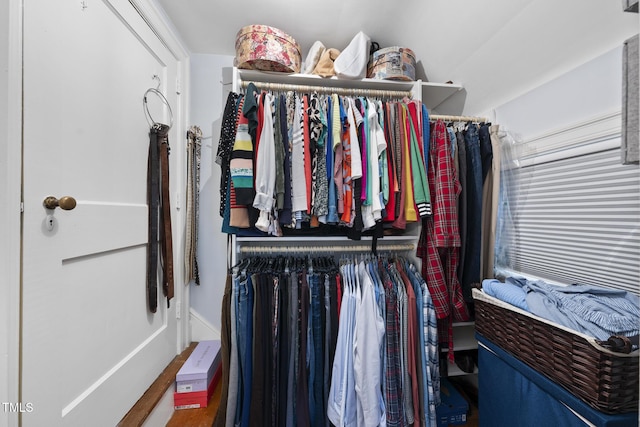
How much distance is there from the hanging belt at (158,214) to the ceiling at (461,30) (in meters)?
0.76

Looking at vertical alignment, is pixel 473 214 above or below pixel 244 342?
above

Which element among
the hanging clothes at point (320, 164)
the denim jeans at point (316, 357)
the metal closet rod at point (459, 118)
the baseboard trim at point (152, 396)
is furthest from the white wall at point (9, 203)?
the metal closet rod at point (459, 118)

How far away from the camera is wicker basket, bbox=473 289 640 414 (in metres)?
0.55

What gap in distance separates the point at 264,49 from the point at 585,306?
5.23 feet

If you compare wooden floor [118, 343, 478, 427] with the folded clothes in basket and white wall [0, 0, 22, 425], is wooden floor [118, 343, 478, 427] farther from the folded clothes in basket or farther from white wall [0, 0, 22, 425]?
the folded clothes in basket

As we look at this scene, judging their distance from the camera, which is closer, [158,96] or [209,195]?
[158,96]

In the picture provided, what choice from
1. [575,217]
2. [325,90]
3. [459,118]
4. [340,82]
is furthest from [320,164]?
[575,217]

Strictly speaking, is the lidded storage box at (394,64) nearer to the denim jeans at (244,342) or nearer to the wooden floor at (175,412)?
the denim jeans at (244,342)

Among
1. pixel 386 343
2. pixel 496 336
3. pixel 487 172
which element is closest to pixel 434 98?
pixel 487 172

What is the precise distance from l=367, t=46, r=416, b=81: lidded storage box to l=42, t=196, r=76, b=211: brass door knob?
1.43m

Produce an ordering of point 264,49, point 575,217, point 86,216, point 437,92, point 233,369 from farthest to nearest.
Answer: point 437,92, point 264,49, point 233,369, point 575,217, point 86,216

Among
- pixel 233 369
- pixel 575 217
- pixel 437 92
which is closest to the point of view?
pixel 575 217

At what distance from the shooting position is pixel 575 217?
2.99ft

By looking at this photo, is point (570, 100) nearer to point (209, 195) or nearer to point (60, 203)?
point (60, 203)
